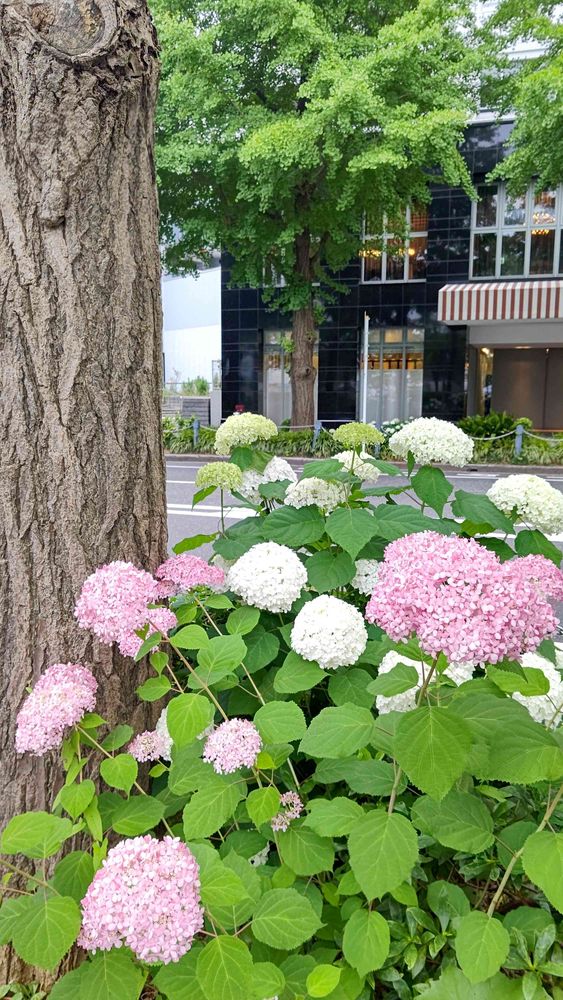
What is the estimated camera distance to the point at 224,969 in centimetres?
94

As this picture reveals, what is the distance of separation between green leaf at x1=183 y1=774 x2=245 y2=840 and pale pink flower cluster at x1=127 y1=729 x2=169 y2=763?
0.25 m

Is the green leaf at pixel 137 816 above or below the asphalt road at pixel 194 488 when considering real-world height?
above

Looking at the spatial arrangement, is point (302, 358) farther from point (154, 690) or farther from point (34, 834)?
point (34, 834)

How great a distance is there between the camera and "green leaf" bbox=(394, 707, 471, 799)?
95 centimetres

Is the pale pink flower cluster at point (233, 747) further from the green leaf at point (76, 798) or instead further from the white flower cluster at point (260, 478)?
the white flower cluster at point (260, 478)

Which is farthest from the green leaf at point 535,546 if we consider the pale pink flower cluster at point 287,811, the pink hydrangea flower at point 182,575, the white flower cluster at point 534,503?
the pale pink flower cluster at point 287,811

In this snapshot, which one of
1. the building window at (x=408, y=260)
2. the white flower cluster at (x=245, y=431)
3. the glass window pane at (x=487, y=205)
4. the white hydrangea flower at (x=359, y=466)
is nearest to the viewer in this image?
the white hydrangea flower at (x=359, y=466)

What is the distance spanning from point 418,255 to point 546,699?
63.1 feet

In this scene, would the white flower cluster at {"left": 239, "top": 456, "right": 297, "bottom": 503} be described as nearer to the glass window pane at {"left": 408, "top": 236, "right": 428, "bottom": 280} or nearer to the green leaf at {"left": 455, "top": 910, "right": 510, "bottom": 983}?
the green leaf at {"left": 455, "top": 910, "right": 510, "bottom": 983}

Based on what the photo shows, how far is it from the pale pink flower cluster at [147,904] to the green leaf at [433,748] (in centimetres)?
35

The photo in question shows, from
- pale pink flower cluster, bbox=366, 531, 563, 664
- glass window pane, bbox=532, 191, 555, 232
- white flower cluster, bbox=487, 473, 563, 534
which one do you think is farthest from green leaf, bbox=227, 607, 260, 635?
glass window pane, bbox=532, 191, 555, 232

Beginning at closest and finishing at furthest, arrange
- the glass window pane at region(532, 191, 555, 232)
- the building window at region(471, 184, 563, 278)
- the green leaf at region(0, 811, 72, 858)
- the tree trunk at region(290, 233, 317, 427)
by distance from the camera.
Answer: the green leaf at region(0, 811, 72, 858) < the tree trunk at region(290, 233, 317, 427) < the glass window pane at region(532, 191, 555, 232) < the building window at region(471, 184, 563, 278)

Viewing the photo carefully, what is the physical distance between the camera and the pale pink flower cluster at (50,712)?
1.22 metres

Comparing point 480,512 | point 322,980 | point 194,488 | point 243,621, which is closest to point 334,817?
point 322,980
